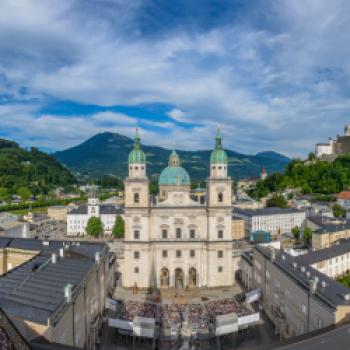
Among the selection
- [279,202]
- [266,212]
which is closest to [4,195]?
[266,212]

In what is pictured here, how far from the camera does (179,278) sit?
44.1m

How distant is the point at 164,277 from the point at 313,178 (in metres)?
79.1

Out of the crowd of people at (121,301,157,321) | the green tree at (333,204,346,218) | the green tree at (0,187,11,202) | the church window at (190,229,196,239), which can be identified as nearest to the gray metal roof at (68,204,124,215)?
the church window at (190,229,196,239)

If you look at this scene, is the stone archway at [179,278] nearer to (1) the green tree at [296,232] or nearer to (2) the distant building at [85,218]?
(1) the green tree at [296,232]

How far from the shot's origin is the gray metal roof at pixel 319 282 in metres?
22.3

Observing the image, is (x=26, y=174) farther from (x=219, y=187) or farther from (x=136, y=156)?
(x=219, y=187)

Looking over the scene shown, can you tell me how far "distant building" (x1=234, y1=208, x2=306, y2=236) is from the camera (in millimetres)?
77062

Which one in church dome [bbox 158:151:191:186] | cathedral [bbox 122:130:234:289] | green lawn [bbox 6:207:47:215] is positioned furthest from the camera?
green lawn [bbox 6:207:47:215]

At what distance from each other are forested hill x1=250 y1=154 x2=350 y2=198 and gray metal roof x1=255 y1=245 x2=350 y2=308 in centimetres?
7553

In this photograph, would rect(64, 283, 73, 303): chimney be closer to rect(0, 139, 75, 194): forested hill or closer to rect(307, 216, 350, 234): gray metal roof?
rect(307, 216, 350, 234): gray metal roof

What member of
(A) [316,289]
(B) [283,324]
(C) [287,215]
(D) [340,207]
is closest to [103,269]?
(B) [283,324]

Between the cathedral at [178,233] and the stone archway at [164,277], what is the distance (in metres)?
0.13

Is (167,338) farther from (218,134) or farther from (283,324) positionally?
(218,134)

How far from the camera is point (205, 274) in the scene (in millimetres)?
42500
